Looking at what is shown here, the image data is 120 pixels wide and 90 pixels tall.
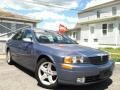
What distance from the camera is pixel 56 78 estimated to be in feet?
18.2

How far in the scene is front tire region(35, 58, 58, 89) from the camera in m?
5.67

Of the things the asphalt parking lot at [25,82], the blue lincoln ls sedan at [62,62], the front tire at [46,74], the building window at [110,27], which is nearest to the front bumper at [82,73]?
the blue lincoln ls sedan at [62,62]

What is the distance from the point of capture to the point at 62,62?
5.33 meters

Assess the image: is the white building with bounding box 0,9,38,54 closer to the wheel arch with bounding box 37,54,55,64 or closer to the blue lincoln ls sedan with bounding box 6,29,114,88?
the blue lincoln ls sedan with bounding box 6,29,114,88

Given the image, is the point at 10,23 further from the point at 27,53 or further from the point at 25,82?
the point at 25,82

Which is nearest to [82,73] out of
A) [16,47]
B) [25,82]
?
[25,82]

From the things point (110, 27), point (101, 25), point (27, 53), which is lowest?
point (27, 53)

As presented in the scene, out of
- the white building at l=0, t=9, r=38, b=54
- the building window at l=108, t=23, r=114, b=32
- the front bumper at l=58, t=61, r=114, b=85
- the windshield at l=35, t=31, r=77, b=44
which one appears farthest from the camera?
the building window at l=108, t=23, r=114, b=32

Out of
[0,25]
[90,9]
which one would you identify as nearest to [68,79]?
[0,25]

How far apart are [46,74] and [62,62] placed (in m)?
0.81

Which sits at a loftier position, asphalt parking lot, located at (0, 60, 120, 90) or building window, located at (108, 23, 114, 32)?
building window, located at (108, 23, 114, 32)

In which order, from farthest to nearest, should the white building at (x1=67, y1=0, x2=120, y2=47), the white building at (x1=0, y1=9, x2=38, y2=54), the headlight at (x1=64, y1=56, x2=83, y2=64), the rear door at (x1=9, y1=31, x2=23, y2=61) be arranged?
1. the white building at (x1=67, y1=0, x2=120, y2=47)
2. the white building at (x1=0, y1=9, x2=38, y2=54)
3. the rear door at (x1=9, y1=31, x2=23, y2=61)
4. the headlight at (x1=64, y1=56, x2=83, y2=64)

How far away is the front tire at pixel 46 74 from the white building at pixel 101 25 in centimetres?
1894

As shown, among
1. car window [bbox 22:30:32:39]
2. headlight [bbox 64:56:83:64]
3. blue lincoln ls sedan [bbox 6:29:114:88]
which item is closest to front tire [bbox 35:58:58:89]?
blue lincoln ls sedan [bbox 6:29:114:88]
